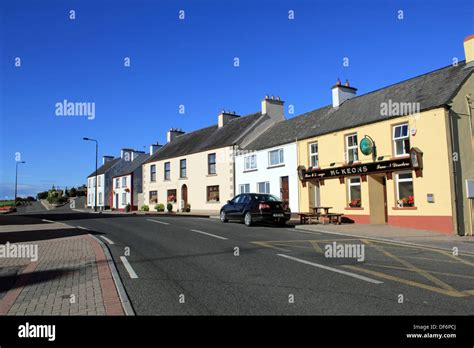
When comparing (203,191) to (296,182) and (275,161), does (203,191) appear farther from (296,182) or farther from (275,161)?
(296,182)

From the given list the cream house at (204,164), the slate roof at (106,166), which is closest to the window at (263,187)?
the cream house at (204,164)

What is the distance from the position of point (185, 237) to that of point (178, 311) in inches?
317

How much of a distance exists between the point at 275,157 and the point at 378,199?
9.04 m

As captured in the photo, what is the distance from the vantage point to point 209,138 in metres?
37.8

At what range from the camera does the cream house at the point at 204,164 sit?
32.3 meters

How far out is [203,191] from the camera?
115 ft

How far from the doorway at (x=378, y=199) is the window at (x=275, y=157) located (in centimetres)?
787

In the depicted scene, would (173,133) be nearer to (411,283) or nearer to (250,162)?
(250,162)

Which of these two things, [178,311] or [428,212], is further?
[428,212]

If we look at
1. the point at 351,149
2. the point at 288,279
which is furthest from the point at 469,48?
the point at 288,279

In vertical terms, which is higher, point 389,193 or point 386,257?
point 389,193

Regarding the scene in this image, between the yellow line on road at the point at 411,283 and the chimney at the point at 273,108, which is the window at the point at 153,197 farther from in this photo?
the yellow line on road at the point at 411,283
